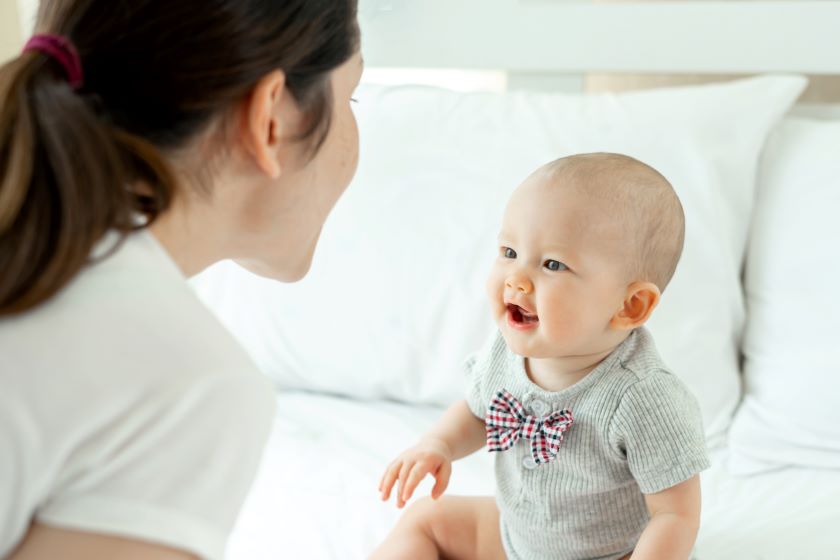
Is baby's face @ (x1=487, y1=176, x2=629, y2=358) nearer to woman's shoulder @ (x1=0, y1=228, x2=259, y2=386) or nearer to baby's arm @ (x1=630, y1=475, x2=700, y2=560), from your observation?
baby's arm @ (x1=630, y1=475, x2=700, y2=560)

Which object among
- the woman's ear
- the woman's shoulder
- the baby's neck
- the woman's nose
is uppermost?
the woman's ear

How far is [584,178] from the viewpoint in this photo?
82cm

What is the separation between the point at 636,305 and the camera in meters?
0.84

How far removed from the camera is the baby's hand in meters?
0.91

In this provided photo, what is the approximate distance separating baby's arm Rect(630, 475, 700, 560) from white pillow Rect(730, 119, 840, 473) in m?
0.36

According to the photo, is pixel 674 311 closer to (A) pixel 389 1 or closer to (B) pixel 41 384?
(A) pixel 389 1

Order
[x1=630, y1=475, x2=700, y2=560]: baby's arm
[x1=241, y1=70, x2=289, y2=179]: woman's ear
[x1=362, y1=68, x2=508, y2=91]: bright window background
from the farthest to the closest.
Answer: [x1=362, y1=68, x2=508, y2=91]: bright window background
[x1=630, y1=475, x2=700, y2=560]: baby's arm
[x1=241, y1=70, x2=289, y2=179]: woman's ear

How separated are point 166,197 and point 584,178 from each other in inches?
15.5

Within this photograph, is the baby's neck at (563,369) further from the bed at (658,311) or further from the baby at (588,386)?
the bed at (658,311)

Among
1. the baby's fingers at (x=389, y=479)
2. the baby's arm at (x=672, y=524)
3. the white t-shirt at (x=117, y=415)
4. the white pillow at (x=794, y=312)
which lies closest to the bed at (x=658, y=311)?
the white pillow at (x=794, y=312)

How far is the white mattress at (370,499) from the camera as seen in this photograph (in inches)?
39.1

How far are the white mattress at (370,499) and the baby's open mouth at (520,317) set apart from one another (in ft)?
1.16

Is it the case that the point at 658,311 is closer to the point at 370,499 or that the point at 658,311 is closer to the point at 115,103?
the point at 370,499

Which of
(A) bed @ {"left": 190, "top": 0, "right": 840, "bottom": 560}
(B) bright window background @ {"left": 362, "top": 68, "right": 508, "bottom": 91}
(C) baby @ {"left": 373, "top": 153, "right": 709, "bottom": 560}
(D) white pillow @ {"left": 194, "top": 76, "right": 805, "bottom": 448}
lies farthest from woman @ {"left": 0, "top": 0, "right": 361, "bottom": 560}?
(B) bright window background @ {"left": 362, "top": 68, "right": 508, "bottom": 91}
